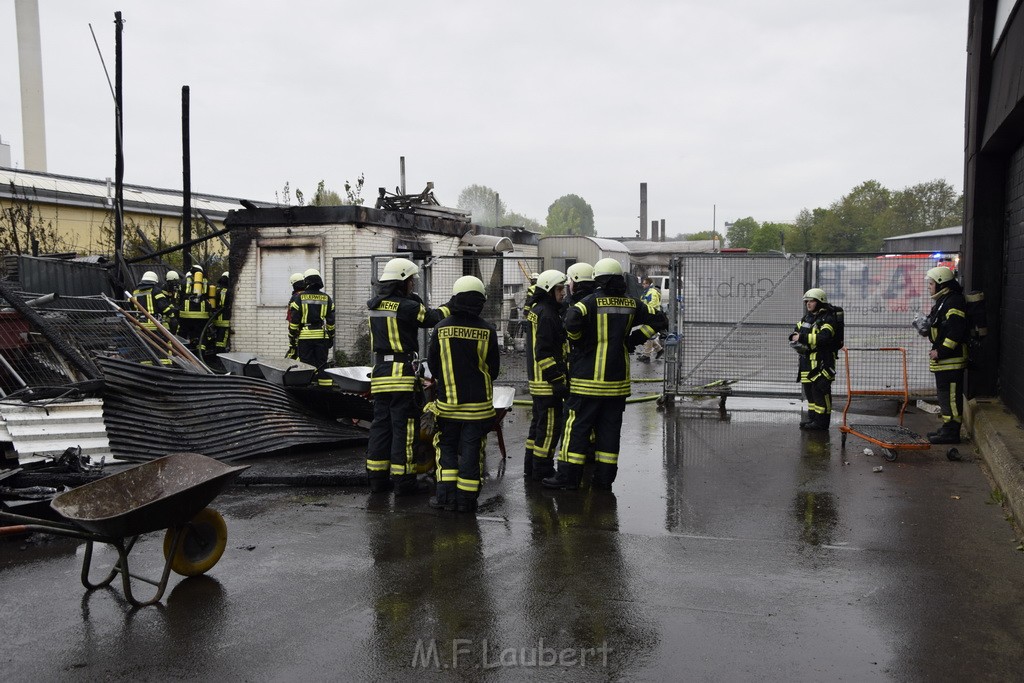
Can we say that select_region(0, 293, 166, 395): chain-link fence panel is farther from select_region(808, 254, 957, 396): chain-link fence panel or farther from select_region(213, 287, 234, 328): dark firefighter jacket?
select_region(808, 254, 957, 396): chain-link fence panel

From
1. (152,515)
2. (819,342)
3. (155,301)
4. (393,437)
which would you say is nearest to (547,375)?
(393,437)

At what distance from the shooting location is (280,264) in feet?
53.0

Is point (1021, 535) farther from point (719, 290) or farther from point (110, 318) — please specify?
point (110, 318)

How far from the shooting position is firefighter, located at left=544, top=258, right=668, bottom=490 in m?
7.51

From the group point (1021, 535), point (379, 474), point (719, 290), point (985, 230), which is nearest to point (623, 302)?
point (379, 474)

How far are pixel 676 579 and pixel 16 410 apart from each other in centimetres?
611

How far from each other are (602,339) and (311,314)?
612cm

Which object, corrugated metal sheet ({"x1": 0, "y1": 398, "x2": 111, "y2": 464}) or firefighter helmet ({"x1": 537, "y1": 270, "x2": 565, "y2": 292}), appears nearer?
corrugated metal sheet ({"x1": 0, "y1": 398, "x2": 111, "y2": 464})

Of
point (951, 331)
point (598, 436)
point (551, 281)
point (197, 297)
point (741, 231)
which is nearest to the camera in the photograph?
point (598, 436)

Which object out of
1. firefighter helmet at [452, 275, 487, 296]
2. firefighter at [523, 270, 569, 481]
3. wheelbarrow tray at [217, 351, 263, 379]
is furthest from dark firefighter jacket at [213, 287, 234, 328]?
firefighter helmet at [452, 275, 487, 296]

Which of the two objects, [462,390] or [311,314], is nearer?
[462,390]

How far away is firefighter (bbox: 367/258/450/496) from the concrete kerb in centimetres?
472

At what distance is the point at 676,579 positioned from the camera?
5.33 metres

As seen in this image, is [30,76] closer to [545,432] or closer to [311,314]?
[311,314]
